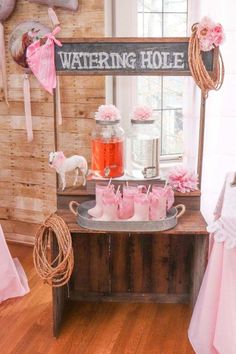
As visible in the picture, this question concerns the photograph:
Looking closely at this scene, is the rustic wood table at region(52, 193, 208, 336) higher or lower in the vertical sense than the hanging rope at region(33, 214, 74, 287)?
lower

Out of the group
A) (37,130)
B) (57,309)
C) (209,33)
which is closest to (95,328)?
(57,309)

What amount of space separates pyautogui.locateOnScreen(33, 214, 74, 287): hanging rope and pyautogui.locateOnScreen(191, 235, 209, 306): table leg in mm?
604

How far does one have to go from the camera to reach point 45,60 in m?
2.43

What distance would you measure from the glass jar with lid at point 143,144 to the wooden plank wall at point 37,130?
66 cm

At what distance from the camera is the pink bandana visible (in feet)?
7.89

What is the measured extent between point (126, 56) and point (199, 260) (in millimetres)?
1030

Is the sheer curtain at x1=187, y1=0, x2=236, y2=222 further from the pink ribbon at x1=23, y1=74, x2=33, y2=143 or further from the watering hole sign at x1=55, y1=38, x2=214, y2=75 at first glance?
the pink ribbon at x1=23, y1=74, x2=33, y2=143

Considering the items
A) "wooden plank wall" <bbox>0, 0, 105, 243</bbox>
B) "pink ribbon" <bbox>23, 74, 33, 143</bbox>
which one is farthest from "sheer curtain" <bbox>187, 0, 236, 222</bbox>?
"pink ribbon" <bbox>23, 74, 33, 143</bbox>

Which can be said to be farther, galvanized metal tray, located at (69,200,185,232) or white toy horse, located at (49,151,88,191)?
white toy horse, located at (49,151,88,191)

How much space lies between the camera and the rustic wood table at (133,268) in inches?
106

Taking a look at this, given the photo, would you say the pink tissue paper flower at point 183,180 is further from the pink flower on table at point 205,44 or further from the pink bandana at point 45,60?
the pink bandana at point 45,60

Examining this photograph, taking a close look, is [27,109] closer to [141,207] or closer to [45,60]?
[45,60]

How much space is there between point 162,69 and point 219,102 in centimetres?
51

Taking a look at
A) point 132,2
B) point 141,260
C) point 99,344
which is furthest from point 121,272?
point 132,2
